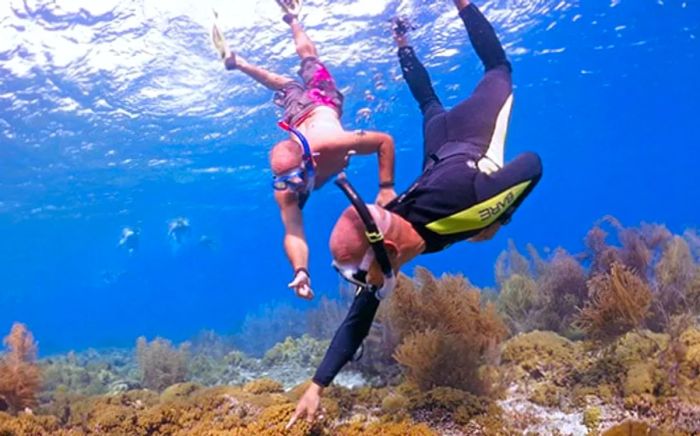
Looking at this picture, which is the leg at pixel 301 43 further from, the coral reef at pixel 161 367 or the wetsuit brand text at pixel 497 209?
the coral reef at pixel 161 367

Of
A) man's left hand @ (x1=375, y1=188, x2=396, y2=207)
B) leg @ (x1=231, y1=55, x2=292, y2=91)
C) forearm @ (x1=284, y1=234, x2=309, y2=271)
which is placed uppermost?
leg @ (x1=231, y1=55, x2=292, y2=91)

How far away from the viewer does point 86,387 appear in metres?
13.3

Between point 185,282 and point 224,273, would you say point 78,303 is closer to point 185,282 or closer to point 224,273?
point 185,282

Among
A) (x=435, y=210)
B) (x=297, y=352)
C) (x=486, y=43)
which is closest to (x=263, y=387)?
(x=435, y=210)

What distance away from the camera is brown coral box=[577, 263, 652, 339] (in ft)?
24.9

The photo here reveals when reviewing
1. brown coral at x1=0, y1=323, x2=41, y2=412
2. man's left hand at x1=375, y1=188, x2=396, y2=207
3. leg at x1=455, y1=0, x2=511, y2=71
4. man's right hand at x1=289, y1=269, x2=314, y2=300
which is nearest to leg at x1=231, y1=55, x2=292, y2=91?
leg at x1=455, y1=0, x2=511, y2=71

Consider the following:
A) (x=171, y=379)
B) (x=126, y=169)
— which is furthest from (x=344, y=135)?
(x=126, y=169)

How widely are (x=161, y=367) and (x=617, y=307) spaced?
10.6 m

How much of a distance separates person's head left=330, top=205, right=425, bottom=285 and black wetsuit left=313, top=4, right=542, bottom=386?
275mm

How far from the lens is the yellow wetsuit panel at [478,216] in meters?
3.72

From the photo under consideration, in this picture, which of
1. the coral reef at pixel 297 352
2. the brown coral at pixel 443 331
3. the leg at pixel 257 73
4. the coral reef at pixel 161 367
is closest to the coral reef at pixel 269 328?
the coral reef at pixel 297 352

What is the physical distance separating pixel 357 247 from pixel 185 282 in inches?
7572

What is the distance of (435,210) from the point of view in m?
3.68

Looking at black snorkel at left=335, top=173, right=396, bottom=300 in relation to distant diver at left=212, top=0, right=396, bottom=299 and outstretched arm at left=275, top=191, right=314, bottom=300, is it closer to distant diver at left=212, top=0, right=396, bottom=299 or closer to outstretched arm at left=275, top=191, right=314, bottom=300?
outstretched arm at left=275, top=191, right=314, bottom=300
